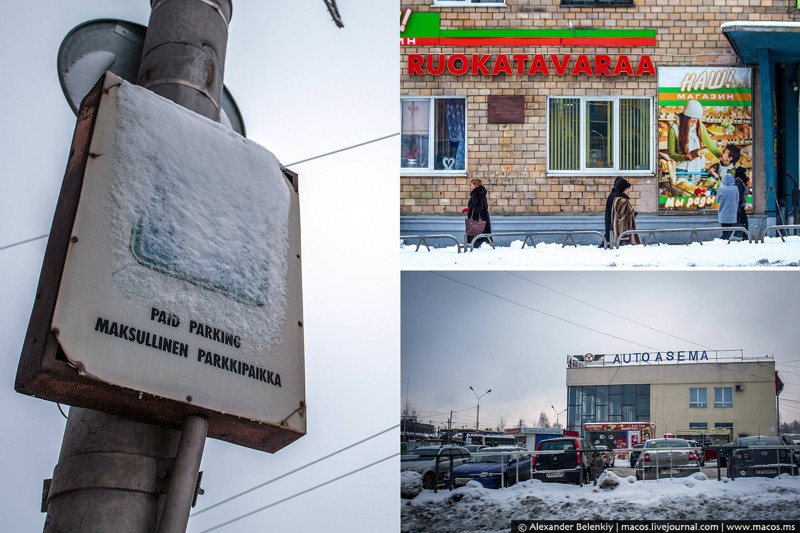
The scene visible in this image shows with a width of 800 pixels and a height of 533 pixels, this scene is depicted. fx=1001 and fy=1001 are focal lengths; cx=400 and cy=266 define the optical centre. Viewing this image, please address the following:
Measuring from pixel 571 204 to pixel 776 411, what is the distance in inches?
94.6

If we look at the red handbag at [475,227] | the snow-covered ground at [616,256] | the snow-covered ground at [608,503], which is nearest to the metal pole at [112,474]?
the snow-covered ground at [616,256]

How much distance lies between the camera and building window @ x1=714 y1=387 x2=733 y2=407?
26.6ft

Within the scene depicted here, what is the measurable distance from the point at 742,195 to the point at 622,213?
0.99 m

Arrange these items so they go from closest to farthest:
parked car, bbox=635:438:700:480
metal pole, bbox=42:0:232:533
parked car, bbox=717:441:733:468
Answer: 1. metal pole, bbox=42:0:232:533
2. parked car, bbox=635:438:700:480
3. parked car, bbox=717:441:733:468

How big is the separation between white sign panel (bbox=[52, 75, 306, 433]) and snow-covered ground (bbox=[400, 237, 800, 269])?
514 centimetres

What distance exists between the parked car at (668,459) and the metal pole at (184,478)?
20.7 ft

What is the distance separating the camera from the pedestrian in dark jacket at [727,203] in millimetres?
8109

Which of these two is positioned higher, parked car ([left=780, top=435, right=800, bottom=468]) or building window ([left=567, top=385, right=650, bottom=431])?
building window ([left=567, top=385, right=650, bottom=431])

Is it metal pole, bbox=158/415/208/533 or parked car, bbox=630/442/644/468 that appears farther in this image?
parked car, bbox=630/442/644/468

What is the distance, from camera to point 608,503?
812cm

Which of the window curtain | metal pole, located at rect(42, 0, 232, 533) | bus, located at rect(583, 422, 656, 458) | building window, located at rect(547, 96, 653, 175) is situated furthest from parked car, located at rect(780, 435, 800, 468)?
metal pole, located at rect(42, 0, 232, 533)

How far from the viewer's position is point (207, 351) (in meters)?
2.53

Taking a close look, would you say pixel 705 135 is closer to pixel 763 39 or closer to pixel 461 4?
pixel 763 39

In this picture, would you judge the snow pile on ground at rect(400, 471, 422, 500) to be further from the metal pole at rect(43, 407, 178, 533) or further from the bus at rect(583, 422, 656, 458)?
the metal pole at rect(43, 407, 178, 533)
